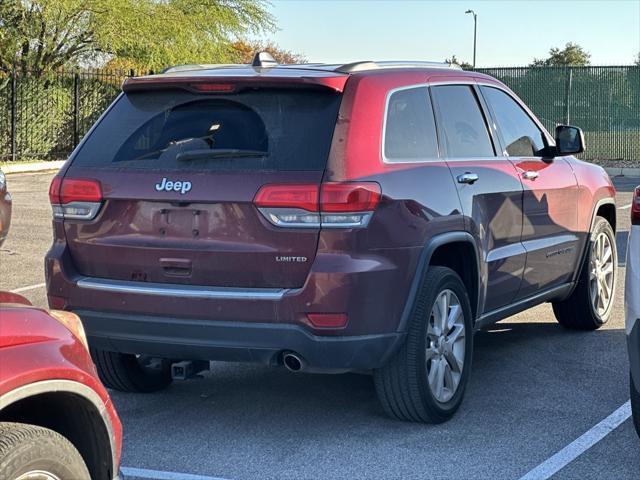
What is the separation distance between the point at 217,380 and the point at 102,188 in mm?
1710

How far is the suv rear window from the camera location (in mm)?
4961

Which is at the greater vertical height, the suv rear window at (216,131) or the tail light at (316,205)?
the suv rear window at (216,131)

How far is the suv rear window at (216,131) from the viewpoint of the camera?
496 centimetres

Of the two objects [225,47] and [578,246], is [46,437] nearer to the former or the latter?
[578,246]

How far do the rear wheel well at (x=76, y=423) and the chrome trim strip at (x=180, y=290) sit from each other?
4.93 ft

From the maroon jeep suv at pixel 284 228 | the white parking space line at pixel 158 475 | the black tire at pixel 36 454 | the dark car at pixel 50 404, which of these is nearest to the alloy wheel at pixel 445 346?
the maroon jeep suv at pixel 284 228

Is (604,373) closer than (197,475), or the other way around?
(197,475)

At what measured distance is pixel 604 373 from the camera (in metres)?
6.45

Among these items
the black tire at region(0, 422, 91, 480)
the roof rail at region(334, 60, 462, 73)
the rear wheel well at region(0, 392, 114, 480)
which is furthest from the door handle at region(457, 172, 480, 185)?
the black tire at region(0, 422, 91, 480)

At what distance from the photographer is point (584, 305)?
24.7 ft

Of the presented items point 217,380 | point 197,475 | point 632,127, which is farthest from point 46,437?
point 632,127

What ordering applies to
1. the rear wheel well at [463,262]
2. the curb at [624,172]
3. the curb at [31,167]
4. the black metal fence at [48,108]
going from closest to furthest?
1. the rear wheel well at [463,262]
2. the curb at [31,167]
3. the black metal fence at [48,108]
4. the curb at [624,172]

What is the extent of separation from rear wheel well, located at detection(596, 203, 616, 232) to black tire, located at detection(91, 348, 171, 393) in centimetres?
366

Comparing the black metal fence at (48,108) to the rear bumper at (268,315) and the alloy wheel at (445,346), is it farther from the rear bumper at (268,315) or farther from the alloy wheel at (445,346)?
the alloy wheel at (445,346)
